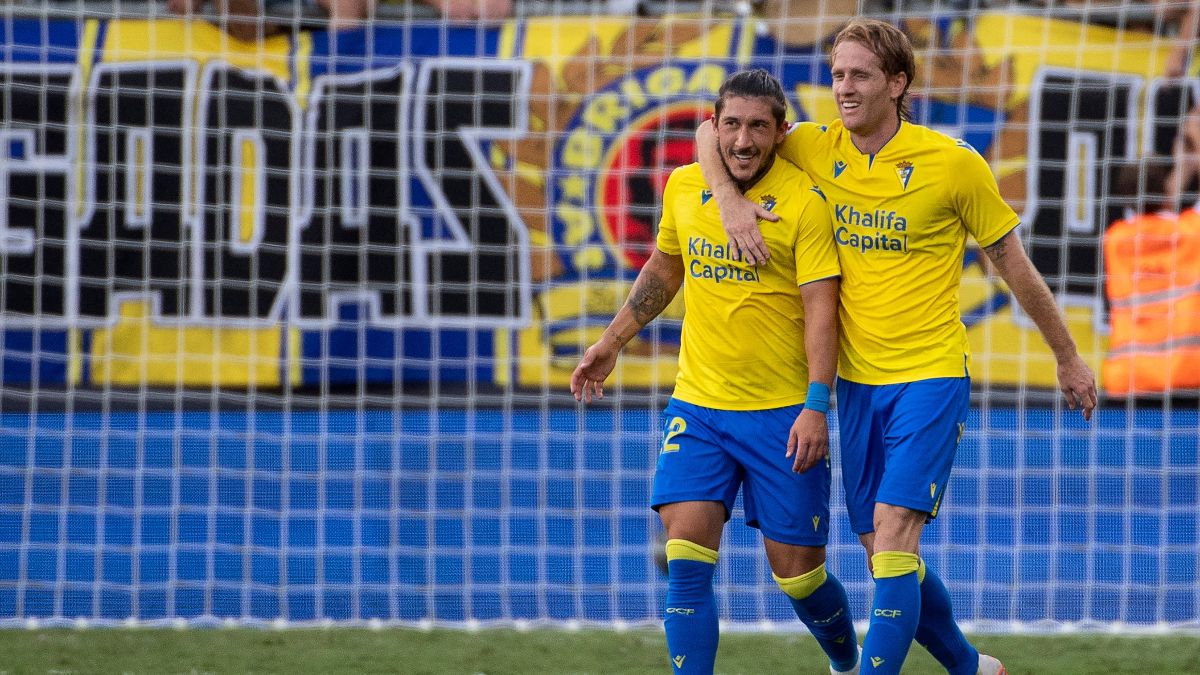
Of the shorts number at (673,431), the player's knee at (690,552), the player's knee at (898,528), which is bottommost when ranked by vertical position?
the player's knee at (690,552)

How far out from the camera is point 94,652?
5.35 m

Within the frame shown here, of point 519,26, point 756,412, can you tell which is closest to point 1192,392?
point 519,26

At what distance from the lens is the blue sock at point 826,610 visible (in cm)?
399

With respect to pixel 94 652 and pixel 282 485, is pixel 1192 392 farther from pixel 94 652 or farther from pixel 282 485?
pixel 94 652

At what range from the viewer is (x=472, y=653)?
212 inches

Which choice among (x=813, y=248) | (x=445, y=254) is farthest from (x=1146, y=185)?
(x=813, y=248)

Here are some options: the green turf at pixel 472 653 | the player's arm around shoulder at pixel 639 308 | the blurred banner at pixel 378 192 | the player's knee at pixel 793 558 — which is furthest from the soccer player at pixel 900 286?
the blurred banner at pixel 378 192

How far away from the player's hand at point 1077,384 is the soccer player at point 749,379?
613mm

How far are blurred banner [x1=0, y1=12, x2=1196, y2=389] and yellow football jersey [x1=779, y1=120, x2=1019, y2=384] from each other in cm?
446

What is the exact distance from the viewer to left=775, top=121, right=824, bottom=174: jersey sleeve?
392cm

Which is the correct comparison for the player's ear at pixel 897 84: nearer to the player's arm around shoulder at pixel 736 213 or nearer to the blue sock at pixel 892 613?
the player's arm around shoulder at pixel 736 213

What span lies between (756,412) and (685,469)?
248 millimetres

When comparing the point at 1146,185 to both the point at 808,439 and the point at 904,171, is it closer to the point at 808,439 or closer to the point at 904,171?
the point at 904,171

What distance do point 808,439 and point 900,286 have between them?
475 mm
